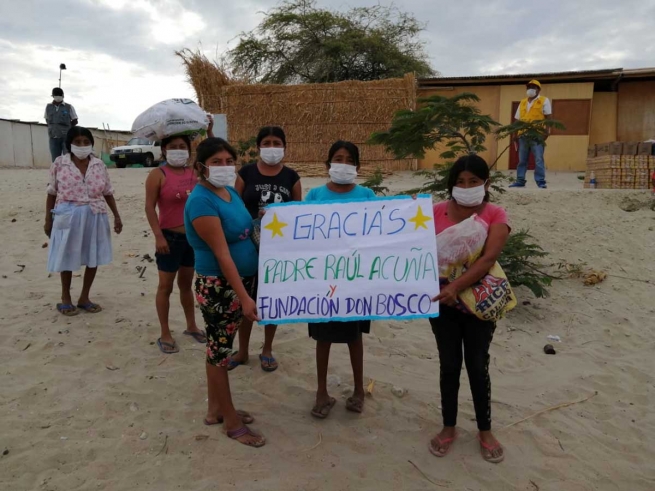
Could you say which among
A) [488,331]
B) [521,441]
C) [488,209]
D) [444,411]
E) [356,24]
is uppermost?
[356,24]

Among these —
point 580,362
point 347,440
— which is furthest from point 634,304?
point 347,440

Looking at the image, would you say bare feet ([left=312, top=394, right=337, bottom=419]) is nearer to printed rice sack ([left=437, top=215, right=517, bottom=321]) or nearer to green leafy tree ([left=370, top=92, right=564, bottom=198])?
printed rice sack ([left=437, top=215, right=517, bottom=321])

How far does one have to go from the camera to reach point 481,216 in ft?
8.94

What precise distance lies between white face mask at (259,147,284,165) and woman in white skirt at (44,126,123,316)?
6.71 ft

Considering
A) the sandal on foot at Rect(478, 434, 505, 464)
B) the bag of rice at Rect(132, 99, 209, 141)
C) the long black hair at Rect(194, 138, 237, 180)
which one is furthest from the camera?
the bag of rice at Rect(132, 99, 209, 141)

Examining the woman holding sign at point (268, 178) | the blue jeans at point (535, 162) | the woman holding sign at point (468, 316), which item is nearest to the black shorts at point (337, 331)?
the woman holding sign at point (468, 316)

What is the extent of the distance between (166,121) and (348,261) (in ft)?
6.04

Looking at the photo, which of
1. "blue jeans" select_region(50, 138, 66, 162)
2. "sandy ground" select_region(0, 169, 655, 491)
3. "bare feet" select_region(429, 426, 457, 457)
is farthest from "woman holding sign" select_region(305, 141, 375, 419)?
"blue jeans" select_region(50, 138, 66, 162)

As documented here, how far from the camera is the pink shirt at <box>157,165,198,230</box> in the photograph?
157 inches

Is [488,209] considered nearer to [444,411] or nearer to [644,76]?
[444,411]

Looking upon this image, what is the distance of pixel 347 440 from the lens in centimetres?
310

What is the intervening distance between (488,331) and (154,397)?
231 centimetres

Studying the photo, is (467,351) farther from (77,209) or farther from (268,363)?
(77,209)

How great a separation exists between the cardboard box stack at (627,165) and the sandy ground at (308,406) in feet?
14.0
